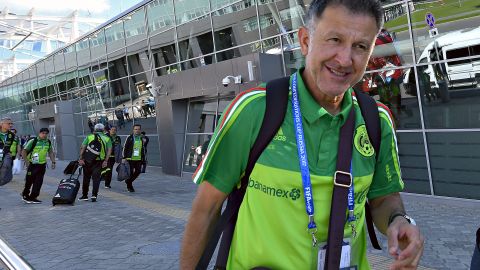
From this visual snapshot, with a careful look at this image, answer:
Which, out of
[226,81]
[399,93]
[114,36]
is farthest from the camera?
[114,36]

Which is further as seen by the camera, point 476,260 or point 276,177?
point 476,260

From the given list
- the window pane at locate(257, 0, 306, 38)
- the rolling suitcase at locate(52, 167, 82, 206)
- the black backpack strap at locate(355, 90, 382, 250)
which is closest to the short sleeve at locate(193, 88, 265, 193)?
the black backpack strap at locate(355, 90, 382, 250)

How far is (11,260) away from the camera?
2.17 m

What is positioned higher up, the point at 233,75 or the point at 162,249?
the point at 233,75

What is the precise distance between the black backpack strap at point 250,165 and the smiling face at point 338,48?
122mm

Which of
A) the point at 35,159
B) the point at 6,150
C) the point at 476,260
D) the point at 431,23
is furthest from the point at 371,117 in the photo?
Answer: the point at 35,159

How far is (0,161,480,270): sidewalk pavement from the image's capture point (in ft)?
18.9

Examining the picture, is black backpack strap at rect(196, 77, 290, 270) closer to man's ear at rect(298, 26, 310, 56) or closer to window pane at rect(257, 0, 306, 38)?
man's ear at rect(298, 26, 310, 56)

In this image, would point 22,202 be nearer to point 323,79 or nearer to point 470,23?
point 470,23

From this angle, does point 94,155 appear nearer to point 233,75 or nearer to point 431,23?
point 233,75

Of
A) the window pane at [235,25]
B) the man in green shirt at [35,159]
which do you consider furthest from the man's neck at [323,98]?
the window pane at [235,25]

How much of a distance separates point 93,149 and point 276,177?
1023 cm

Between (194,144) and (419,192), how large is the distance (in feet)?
27.8

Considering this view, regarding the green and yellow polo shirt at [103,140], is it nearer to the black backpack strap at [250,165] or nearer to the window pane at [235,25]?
the window pane at [235,25]
